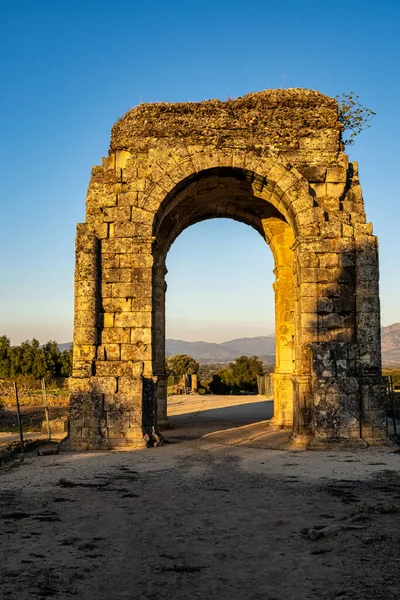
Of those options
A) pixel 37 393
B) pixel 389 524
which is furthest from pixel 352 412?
pixel 37 393

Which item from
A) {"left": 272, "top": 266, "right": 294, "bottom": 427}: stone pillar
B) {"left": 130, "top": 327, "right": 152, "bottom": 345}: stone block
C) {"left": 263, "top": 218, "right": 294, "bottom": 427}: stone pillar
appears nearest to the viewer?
{"left": 130, "top": 327, "right": 152, "bottom": 345}: stone block

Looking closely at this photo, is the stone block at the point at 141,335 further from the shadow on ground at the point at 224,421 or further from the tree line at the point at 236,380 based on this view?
the tree line at the point at 236,380

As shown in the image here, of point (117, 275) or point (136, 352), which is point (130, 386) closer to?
point (136, 352)

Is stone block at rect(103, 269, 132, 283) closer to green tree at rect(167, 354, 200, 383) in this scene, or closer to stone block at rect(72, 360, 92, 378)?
stone block at rect(72, 360, 92, 378)

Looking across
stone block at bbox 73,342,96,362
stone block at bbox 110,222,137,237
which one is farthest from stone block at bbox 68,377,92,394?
stone block at bbox 110,222,137,237

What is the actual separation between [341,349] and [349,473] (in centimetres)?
305

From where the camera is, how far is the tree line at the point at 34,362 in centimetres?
3538

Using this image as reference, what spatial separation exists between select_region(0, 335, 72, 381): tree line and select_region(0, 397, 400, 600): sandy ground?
88.2 feet

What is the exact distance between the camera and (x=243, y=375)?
3180 centimetres

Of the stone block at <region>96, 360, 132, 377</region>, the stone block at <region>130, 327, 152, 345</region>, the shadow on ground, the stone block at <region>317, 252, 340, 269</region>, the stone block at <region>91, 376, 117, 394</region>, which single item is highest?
the stone block at <region>317, 252, 340, 269</region>

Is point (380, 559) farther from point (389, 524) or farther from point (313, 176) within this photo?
point (313, 176)

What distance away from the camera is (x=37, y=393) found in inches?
1126

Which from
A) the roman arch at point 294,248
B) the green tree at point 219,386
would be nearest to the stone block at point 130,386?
the roman arch at point 294,248

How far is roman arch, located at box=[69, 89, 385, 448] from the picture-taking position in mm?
10391
